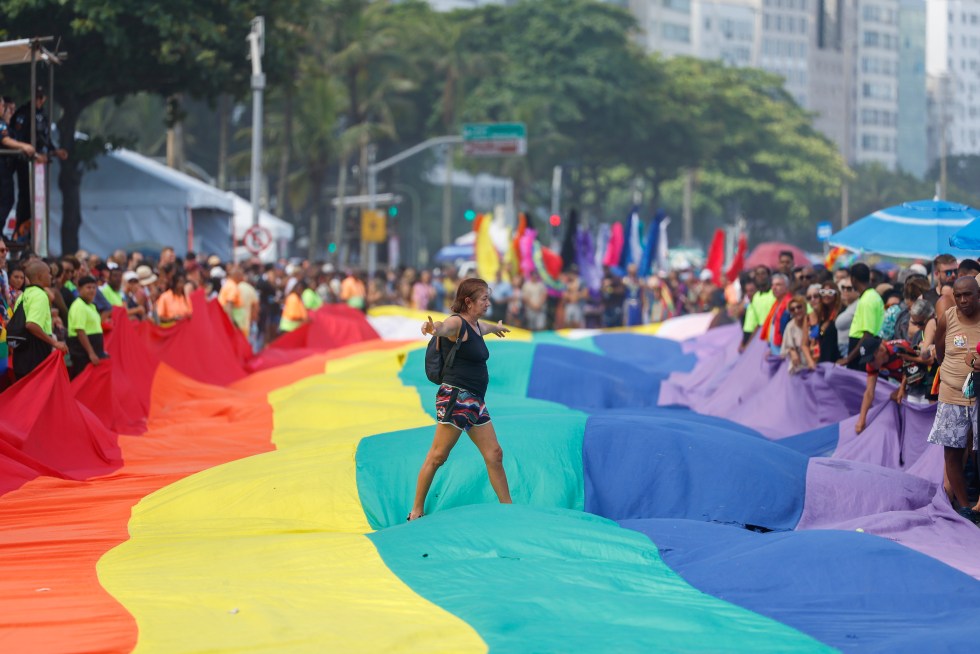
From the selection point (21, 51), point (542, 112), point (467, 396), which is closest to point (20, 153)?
point (21, 51)

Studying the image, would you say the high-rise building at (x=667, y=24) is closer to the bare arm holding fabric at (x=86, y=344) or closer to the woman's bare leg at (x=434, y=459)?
the bare arm holding fabric at (x=86, y=344)

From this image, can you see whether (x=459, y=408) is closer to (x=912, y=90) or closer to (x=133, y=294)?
(x=133, y=294)

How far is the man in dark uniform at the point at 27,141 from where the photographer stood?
49.9 ft

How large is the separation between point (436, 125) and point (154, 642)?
59022 millimetres

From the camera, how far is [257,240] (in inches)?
1054

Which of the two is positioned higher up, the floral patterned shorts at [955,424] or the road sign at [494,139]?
the road sign at [494,139]

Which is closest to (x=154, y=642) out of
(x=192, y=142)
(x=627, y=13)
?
(x=192, y=142)

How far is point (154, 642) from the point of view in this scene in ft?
22.7

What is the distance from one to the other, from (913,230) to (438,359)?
8.67 metres

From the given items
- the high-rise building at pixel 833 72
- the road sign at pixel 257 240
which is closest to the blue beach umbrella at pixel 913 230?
the road sign at pixel 257 240

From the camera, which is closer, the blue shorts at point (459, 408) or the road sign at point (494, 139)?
the blue shorts at point (459, 408)

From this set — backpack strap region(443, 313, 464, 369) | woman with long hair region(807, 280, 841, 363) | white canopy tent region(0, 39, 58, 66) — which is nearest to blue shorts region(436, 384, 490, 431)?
backpack strap region(443, 313, 464, 369)

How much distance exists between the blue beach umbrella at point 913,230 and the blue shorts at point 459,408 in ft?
26.5

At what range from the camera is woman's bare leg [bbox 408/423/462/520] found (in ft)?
31.8
